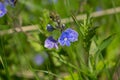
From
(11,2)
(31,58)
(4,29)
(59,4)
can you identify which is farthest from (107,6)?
(11,2)

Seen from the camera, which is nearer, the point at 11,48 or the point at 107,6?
the point at 11,48

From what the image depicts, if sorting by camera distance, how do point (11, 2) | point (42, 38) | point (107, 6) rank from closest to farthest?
point (11, 2) < point (42, 38) < point (107, 6)

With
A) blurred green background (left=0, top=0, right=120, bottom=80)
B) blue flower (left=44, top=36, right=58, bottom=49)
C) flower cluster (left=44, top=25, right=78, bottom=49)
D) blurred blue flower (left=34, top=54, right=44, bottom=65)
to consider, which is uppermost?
flower cluster (left=44, top=25, right=78, bottom=49)

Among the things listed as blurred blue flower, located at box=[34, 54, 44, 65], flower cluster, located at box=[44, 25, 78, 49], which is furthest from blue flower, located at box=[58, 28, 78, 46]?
blurred blue flower, located at box=[34, 54, 44, 65]

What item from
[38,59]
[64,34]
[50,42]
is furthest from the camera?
[38,59]

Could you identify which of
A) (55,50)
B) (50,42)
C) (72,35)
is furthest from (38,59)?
(72,35)

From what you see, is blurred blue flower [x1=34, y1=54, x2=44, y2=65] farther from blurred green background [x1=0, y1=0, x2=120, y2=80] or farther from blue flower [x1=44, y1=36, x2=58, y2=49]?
blue flower [x1=44, y1=36, x2=58, y2=49]

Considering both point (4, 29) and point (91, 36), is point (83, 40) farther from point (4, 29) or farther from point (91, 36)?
point (4, 29)

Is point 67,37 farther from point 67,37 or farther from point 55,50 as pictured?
point 55,50
